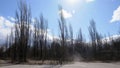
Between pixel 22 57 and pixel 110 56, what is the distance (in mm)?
21223

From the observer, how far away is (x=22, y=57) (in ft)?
113

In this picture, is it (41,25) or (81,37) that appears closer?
(41,25)

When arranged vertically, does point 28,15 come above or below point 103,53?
above

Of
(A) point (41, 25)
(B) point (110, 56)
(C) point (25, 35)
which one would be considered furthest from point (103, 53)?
(C) point (25, 35)

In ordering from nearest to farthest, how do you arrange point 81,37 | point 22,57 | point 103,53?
1. point 22,57
2. point 103,53
3. point 81,37

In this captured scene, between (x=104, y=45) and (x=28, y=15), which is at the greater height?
(x=28, y=15)

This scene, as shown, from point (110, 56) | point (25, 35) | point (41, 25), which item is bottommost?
point (110, 56)

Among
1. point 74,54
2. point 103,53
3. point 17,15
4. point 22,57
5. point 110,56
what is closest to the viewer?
point 22,57

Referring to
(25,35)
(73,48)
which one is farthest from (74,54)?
(25,35)

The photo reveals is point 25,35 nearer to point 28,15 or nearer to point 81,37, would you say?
point 28,15

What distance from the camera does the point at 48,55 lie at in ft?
162

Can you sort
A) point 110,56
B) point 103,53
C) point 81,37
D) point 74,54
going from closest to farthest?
point 110,56
point 103,53
point 74,54
point 81,37

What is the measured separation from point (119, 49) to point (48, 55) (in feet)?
59.2

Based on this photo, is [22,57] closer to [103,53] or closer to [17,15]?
[17,15]
